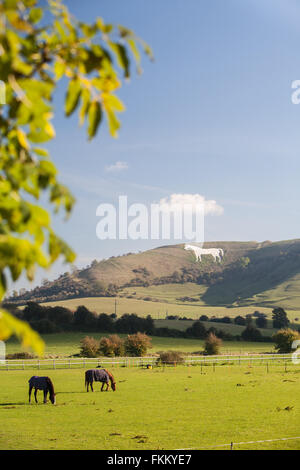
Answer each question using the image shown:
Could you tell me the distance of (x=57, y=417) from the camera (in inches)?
851

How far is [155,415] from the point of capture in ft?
72.7

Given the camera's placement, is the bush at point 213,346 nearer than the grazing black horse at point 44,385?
No

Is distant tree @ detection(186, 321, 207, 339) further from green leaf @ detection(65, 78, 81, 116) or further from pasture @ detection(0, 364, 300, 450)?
green leaf @ detection(65, 78, 81, 116)

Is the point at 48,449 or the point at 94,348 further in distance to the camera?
the point at 94,348

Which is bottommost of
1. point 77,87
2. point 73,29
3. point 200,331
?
point 200,331

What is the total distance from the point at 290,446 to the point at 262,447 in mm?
1008

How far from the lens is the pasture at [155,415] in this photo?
16.6 m

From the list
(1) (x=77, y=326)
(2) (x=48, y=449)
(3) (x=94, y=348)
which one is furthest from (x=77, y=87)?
(1) (x=77, y=326)

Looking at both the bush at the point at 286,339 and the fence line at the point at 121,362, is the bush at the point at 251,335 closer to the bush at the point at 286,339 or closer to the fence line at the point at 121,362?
the bush at the point at 286,339

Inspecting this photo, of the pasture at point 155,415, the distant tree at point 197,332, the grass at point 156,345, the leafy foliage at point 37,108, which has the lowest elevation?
the grass at point 156,345

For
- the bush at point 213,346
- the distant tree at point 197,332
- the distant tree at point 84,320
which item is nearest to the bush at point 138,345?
the bush at point 213,346

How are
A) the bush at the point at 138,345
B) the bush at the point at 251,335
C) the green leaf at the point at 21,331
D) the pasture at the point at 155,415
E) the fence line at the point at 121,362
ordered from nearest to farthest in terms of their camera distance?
the green leaf at the point at 21,331
the pasture at the point at 155,415
the fence line at the point at 121,362
the bush at the point at 138,345
the bush at the point at 251,335

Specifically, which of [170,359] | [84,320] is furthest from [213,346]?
[84,320]
